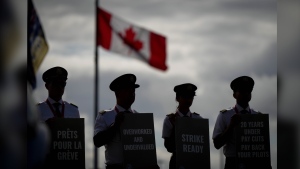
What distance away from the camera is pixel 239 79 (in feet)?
26.7

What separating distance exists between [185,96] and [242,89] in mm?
870

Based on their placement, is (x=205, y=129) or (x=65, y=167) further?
(x=205, y=129)

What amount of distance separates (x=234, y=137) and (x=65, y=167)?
2.58 metres

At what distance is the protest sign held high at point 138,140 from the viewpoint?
7238 mm

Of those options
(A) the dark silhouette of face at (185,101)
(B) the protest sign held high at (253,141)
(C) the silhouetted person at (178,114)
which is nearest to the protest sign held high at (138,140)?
(C) the silhouetted person at (178,114)

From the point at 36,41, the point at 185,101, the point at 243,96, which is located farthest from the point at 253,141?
the point at 36,41

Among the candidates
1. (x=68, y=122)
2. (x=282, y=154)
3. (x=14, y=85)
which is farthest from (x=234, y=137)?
(x=14, y=85)

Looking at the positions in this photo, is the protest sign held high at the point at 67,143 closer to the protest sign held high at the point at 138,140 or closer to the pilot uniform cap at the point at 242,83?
the protest sign held high at the point at 138,140

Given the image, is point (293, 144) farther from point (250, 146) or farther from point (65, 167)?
point (250, 146)

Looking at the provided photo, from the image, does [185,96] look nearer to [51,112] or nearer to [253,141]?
[253,141]

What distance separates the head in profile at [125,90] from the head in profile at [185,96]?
2.91 ft

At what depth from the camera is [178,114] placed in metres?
7.88

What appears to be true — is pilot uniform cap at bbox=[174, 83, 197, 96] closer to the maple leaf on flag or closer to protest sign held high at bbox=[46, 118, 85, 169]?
protest sign held high at bbox=[46, 118, 85, 169]

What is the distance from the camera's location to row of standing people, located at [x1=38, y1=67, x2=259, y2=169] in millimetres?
7004
